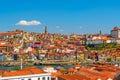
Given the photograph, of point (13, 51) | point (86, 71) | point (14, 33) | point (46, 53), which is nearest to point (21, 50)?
point (13, 51)

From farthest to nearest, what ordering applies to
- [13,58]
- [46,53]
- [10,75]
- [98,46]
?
[98,46], [46,53], [13,58], [10,75]

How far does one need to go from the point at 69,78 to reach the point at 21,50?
2295 inches

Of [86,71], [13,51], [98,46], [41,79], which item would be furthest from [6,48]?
[41,79]

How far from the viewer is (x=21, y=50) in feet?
263

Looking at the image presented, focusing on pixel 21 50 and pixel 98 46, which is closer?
pixel 21 50

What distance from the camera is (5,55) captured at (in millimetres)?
72062

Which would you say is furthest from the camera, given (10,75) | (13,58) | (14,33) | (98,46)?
(14,33)

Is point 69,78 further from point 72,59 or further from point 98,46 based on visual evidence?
point 98,46

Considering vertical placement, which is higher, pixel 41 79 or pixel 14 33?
pixel 14 33

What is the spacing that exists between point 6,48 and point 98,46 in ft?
92.2

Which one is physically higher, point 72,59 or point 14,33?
point 14,33

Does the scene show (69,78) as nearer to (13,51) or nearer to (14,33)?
(13,51)

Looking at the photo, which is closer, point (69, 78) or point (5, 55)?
point (69, 78)

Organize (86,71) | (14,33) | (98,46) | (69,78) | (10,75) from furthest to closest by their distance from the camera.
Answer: (14,33), (98,46), (86,71), (69,78), (10,75)
